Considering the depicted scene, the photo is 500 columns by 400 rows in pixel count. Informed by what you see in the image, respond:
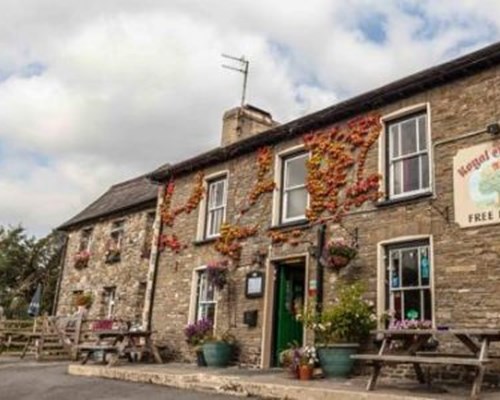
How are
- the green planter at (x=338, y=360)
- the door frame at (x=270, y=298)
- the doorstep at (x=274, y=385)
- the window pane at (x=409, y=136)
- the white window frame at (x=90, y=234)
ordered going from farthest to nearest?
the white window frame at (x=90, y=234) < the door frame at (x=270, y=298) < the window pane at (x=409, y=136) < the green planter at (x=338, y=360) < the doorstep at (x=274, y=385)

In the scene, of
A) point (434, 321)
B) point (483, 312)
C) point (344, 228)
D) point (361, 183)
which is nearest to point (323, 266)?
point (344, 228)

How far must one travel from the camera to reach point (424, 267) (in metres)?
9.62

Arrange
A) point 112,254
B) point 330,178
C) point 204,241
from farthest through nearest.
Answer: point 112,254, point 204,241, point 330,178

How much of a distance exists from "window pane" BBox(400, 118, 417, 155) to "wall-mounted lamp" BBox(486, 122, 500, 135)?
5.16 feet

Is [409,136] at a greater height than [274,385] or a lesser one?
greater

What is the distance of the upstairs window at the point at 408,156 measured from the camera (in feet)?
33.9

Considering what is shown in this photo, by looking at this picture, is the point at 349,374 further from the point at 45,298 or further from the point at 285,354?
the point at 45,298

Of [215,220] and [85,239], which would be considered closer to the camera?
[215,220]

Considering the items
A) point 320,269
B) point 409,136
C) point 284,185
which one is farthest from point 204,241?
point 409,136

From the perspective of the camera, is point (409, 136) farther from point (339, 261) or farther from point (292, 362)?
point (292, 362)

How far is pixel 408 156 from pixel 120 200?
13.7 metres

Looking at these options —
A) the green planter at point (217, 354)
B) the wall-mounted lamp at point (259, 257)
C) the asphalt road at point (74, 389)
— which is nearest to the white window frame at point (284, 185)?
the wall-mounted lamp at point (259, 257)

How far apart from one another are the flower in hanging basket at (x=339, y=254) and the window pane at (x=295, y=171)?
7.36ft

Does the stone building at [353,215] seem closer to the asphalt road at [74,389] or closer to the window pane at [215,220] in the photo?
the window pane at [215,220]
